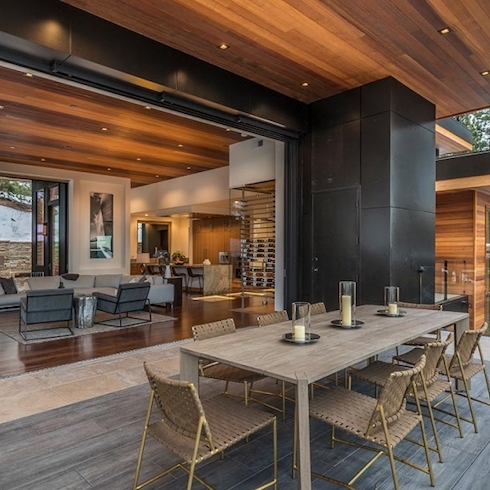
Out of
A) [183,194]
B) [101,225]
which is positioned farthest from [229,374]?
[183,194]

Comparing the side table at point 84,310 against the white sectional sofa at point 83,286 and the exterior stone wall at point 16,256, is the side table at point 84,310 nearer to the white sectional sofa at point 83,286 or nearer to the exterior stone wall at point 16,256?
the white sectional sofa at point 83,286

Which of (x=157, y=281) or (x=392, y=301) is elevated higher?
(x=392, y=301)

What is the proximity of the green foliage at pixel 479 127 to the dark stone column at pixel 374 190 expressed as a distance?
2.47 metres

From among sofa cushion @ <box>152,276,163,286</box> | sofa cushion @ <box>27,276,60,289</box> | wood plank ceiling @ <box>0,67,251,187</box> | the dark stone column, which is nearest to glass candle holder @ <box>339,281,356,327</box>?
the dark stone column

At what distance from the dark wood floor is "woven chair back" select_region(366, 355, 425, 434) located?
3.80 m

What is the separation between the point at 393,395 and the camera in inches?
77.0

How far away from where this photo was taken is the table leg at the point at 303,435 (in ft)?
5.90

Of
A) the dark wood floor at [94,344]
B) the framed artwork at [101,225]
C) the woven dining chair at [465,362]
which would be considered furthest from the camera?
the framed artwork at [101,225]

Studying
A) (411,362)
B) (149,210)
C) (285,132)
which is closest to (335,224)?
(285,132)

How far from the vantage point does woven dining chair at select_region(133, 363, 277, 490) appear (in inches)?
67.3

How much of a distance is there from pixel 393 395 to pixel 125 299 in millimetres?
5524

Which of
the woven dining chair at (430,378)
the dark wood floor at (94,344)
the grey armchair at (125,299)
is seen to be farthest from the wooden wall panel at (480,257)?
the grey armchair at (125,299)

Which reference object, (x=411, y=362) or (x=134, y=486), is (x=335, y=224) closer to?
(x=411, y=362)

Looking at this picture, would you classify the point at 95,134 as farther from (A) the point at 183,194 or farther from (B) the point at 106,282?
(A) the point at 183,194
